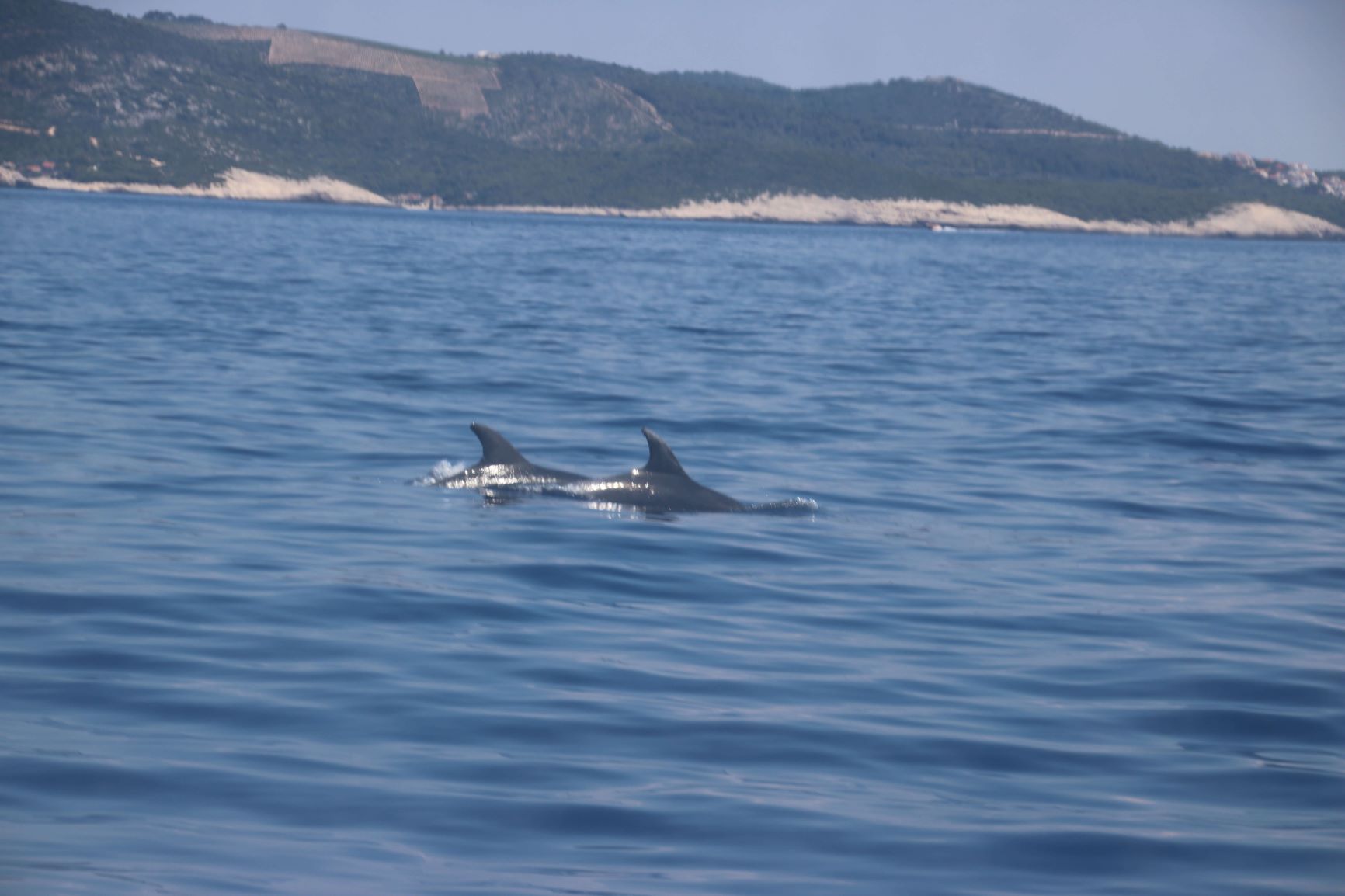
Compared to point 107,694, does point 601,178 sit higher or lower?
higher

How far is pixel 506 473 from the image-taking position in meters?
13.4

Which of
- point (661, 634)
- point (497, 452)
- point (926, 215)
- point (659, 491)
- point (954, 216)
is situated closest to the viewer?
point (661, 634)

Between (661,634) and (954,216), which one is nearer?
(661,634)

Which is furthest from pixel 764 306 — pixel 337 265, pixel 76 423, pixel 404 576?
pixel 404 576

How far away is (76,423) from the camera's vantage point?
51.1 ft

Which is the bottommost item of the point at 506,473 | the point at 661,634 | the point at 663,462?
the point at 661,634

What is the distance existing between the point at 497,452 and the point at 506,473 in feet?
0.65

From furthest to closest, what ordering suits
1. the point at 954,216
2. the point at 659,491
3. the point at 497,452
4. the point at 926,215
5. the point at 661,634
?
the point at 926,215 < the point at 954,216 < the point at 497,452 < the point at 659,491 < the point at 661,634

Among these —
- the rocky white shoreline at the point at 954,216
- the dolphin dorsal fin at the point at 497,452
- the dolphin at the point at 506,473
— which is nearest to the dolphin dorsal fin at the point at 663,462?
the dolphin at the point at 506,473

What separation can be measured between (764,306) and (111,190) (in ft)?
421

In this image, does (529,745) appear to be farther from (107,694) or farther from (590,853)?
(107,694)

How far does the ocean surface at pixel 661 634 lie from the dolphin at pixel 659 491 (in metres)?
0.37

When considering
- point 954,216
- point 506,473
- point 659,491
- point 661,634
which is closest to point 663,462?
point 659,491

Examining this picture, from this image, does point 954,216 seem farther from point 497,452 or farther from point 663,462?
point 663,462
